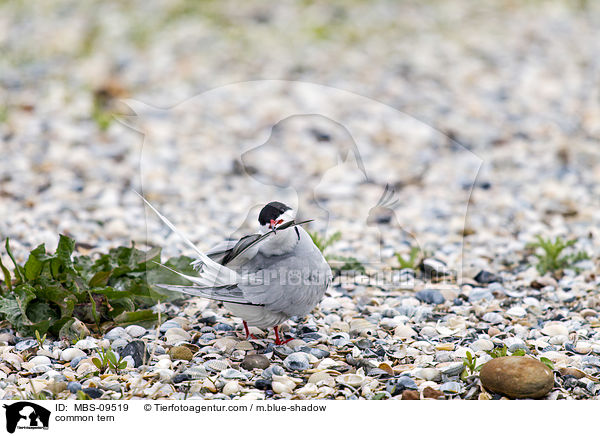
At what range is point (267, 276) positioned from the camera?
2.54 m

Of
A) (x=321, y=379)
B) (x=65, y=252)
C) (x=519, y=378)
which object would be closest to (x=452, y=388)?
(x=519, y=378)

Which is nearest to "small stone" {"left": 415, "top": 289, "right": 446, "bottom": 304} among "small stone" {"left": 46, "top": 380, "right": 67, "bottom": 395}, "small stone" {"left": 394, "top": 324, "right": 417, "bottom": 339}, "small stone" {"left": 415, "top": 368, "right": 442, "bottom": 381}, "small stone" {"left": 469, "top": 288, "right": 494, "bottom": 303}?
"small stone" {"left": 469, "top": 288, "right": 494, "bottom": 303}

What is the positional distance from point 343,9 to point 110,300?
640 centimetres

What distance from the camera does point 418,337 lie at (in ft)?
9.45

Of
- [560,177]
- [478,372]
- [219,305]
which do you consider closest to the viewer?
[478,372]

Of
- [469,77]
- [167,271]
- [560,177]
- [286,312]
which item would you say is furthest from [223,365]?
[469,77]

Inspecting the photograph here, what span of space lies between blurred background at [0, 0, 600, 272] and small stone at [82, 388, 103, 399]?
3.89 ft

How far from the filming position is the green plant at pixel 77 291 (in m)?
2.78

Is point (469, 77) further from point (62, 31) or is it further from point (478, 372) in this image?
point (478, 372)

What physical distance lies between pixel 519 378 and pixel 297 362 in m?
0.81

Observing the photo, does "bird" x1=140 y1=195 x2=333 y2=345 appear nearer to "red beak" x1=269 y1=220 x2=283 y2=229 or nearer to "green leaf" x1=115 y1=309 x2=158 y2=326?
"red beak" x1=269 y1=220 x2=283 y2=229

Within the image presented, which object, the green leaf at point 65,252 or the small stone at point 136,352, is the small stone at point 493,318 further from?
the green leaf at point 65,252

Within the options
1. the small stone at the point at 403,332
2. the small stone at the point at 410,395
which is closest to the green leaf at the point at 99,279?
the small stone at the point at 403,332
